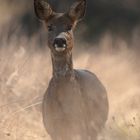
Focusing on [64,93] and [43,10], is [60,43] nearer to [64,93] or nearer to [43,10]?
[64,93]

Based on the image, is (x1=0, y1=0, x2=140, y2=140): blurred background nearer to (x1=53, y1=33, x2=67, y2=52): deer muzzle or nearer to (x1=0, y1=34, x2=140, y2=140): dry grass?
(x1=0, y1=34, x2=140, y2=140): dry grass

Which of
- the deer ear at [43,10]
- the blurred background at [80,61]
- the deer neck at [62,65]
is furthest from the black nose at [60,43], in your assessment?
the blurred background at [80,61]

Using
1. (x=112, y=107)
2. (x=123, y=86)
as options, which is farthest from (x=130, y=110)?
(x=123, y=86)

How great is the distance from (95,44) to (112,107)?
4734 mm

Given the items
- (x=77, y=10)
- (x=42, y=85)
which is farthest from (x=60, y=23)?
(x=42, y=85)

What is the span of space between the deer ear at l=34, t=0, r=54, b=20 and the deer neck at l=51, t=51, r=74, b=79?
75 centimetres

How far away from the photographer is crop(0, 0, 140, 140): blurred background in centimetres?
1450

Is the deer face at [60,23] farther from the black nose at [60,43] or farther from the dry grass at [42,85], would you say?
the dry grass at [42,85]

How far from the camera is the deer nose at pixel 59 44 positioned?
34.5ft

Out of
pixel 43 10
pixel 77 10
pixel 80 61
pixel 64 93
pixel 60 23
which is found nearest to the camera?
pixel 64 93

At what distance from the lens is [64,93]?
35.4ft

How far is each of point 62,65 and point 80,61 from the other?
7.83m

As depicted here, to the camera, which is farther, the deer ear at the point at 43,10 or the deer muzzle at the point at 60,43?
the deer ear at the point at 43,10

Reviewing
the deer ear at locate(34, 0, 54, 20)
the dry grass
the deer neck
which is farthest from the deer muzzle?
the dry grass
